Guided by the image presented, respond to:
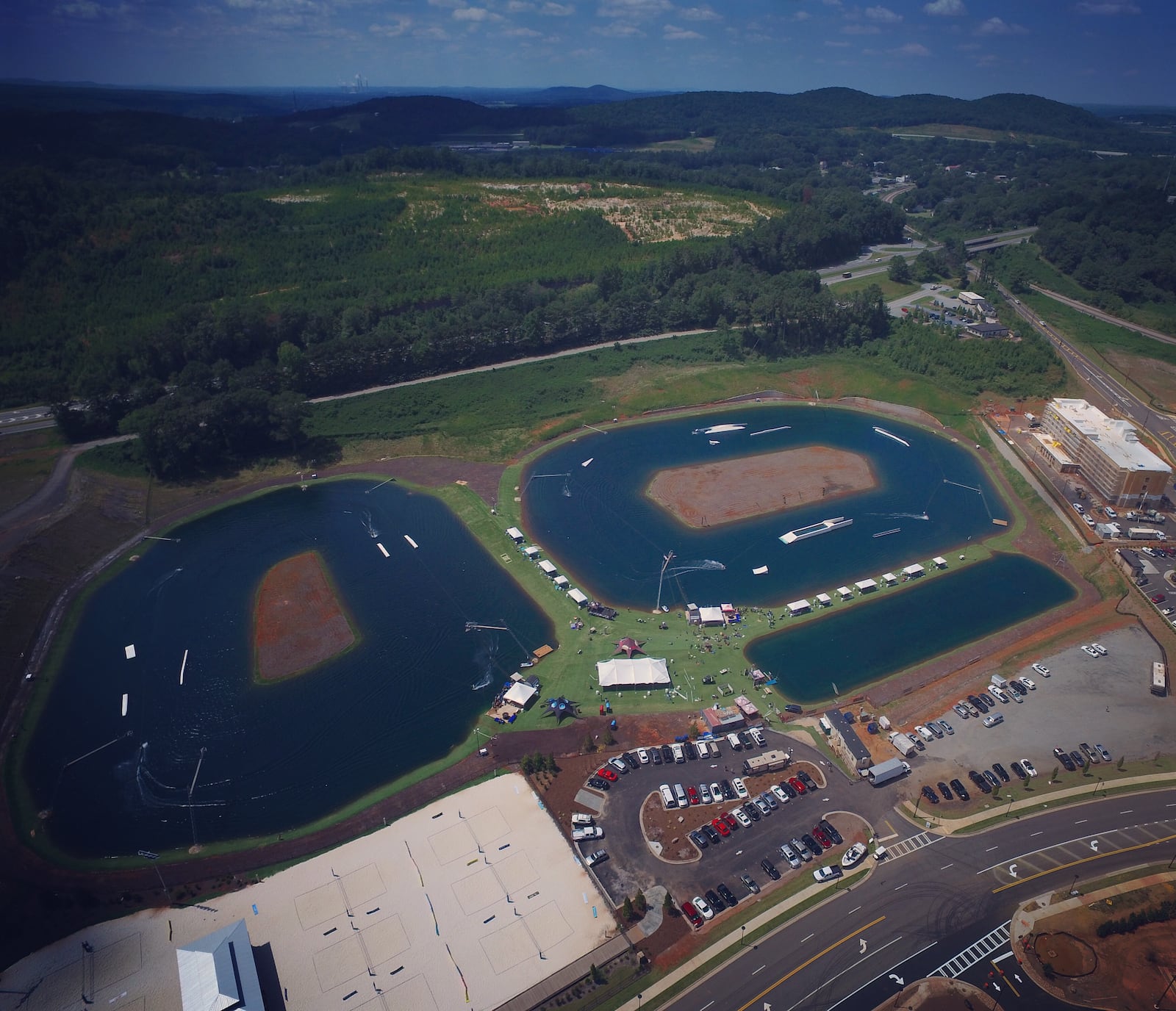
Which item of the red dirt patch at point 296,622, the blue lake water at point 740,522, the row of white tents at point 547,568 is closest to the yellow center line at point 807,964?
the blue lake water at point 740,522

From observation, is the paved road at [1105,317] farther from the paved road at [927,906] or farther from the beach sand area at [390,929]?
the beach sand area at [390,929]

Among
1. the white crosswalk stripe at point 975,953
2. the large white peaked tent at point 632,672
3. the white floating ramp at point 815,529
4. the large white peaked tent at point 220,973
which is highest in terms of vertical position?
the white floating ramp at point 815,529

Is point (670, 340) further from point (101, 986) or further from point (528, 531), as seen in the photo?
point (101, 986)

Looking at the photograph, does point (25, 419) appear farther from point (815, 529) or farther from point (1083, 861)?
point (1083, 861)

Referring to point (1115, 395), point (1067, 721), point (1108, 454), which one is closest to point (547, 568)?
point (1067, 721)

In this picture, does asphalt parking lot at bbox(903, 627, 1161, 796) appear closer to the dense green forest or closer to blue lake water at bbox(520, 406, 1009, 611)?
blue lake water at bbox(520, 406, 1009, 611)
